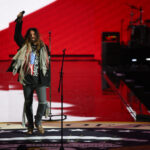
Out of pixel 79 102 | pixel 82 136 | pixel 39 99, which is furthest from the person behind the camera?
pixel 79 102

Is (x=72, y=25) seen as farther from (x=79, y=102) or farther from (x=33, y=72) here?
(x=33, y=72)

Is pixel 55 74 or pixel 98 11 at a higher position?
pixel 98 11

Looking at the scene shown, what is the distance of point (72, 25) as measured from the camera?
13.7 meters

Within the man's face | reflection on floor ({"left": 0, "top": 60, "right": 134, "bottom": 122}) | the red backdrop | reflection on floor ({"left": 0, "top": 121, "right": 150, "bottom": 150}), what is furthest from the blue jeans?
the red backdrop

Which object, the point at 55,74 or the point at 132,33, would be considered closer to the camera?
the point at 55,74

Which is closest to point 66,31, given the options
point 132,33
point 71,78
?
point 132,33

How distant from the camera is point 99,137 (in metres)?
3.29

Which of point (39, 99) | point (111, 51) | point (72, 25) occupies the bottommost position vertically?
point (39, 99)

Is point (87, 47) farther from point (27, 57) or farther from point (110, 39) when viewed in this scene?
point (27, 57)

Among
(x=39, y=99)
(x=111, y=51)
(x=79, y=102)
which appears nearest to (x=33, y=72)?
(x=39, y=99)

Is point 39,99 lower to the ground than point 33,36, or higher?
lower

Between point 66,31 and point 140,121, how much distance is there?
10.0 metres

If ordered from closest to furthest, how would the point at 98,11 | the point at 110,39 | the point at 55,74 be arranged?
the point at 55,74 < the point at 110,39 < the point at 98,11

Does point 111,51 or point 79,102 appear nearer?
point 79,102
